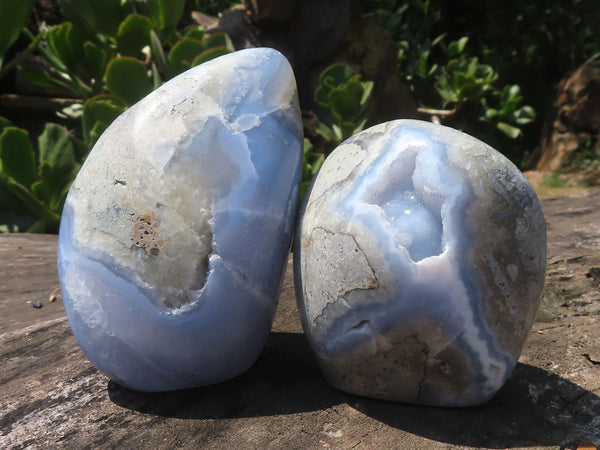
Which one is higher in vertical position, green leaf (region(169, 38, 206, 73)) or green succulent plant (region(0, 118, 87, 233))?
green leaf (region(169, 38, 206, 73))

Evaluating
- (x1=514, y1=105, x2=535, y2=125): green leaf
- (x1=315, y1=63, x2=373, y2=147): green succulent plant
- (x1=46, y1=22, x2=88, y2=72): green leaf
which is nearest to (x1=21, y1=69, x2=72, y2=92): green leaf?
(x1=46, y1=22, x2=88, y2=72): green leaf

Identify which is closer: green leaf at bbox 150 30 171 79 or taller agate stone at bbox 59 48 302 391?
taller agate stone at bbox 59 48 302 391

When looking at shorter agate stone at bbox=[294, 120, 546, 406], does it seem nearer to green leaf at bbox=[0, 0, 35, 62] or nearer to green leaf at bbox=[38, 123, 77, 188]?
green leaf at bbox=[38, 123, 77, 188]

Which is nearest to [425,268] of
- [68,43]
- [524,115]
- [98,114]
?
[98,114]

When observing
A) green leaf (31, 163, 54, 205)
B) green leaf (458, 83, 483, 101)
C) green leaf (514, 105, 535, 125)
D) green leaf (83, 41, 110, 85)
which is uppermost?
green leaf (83, 41, 110, 85)

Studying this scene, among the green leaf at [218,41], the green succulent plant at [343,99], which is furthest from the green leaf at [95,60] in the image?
the green succulent plant at [343,99]

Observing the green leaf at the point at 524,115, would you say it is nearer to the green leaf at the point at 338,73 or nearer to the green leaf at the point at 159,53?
the green leaf at the point at 338,73
